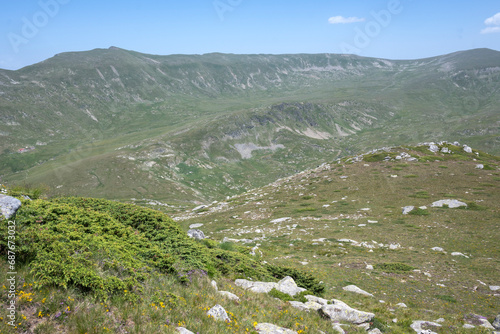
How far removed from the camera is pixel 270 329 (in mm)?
9609

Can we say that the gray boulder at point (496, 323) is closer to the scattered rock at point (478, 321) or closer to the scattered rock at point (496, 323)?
the scattered rock at point (496, 323)

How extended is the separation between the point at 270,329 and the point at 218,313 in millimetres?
2059

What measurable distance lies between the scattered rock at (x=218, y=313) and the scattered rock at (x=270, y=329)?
1209 millimetres

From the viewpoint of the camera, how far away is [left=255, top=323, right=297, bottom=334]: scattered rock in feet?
30.8

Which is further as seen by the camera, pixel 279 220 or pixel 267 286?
pixel 279 220

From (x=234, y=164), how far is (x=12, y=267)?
159 metres

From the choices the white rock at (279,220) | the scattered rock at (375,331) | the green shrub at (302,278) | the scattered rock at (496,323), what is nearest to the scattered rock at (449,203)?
the white rock at (279,220)

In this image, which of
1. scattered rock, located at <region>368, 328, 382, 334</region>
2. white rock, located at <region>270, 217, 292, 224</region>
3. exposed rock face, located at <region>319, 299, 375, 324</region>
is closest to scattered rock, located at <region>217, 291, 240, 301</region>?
exposed rock face, located at <region>319, 299, 375, 324</region>

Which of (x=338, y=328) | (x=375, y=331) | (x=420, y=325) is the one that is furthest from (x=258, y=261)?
(x=420, y=325)

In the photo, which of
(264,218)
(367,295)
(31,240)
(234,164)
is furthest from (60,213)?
(234,164)

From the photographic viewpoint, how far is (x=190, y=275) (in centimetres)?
1211

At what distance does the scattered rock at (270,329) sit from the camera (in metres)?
9.40

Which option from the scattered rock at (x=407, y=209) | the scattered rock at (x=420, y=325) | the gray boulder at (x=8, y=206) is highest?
the gray boulder at (x=8, y=206)

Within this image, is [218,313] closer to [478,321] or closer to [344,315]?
[344,315]
